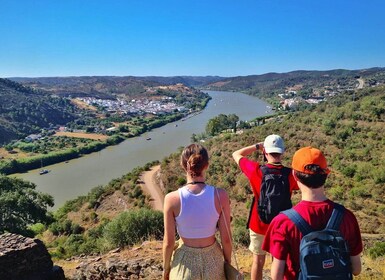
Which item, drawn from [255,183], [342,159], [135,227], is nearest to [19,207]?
[135,227]

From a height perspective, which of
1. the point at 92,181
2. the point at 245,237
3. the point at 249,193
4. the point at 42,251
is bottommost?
the point at 92,181

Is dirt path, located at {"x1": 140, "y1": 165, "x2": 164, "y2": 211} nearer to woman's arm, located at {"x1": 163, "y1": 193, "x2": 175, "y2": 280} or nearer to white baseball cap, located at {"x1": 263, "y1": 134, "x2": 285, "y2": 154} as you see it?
white baseball cap, located at {"x1": 263, "y1": 134, "x2": 285, "y2": 154}

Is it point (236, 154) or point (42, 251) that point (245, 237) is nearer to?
point (42, 251)

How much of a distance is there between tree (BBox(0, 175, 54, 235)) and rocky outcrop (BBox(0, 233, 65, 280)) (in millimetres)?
14040

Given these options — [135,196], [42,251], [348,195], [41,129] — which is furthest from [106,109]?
[42,251]

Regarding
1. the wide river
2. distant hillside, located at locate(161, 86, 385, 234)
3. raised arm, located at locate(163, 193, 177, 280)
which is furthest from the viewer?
the wide river

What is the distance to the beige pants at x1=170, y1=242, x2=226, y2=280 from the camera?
234cm

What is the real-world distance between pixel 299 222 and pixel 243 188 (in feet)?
57.8

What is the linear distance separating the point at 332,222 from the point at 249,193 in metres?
17.2

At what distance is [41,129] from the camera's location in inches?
2781

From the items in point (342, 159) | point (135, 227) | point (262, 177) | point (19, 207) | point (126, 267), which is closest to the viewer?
point (262, 177)

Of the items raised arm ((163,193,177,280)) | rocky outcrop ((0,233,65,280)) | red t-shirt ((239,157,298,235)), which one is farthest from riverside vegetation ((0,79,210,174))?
raised arm ((163,193,177,280))

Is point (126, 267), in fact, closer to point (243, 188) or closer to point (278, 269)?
point (278, 269)

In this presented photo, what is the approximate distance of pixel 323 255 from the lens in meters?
1.77
